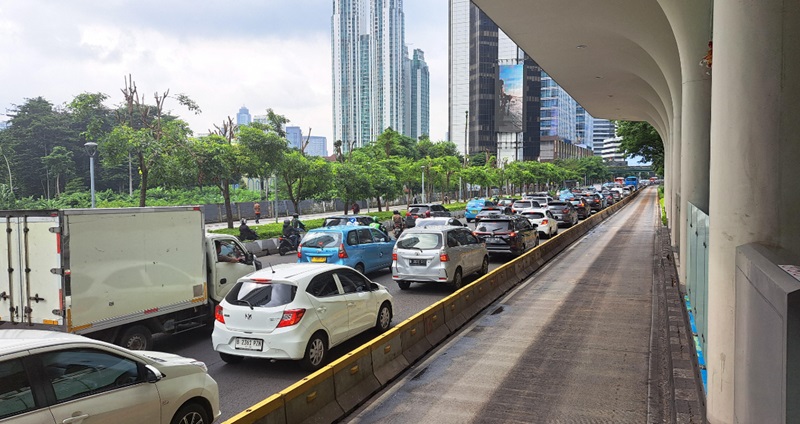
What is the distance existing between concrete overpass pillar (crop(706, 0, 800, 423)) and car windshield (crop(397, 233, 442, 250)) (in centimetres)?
877

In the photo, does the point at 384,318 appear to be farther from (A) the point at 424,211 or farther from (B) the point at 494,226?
(A) the point at 424,211

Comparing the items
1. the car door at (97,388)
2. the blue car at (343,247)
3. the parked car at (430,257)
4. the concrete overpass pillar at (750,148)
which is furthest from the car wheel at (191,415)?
the blue car at (343,247)

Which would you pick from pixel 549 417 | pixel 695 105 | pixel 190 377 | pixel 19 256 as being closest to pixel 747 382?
pixel 549 417

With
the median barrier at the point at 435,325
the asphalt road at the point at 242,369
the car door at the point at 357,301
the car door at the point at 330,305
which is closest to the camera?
the asphalt road at the point at 242,369

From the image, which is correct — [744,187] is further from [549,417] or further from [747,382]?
[549,417]

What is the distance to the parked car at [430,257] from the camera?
46.0ft

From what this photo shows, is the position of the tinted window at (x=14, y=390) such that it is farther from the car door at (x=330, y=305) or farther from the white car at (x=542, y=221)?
the white car at (x=542, y=221)

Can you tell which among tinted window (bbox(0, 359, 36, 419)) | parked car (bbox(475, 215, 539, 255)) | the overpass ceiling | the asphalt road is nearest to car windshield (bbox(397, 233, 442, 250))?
the asphalt road

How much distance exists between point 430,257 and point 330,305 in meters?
5.51

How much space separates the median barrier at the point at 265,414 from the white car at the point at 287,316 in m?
2.19

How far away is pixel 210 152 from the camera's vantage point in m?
27.3

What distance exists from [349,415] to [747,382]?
430 cm

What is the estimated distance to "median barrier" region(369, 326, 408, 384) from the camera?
7910 mm

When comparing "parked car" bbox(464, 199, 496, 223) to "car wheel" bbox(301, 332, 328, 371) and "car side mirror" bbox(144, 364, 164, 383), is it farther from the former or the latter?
"car side mirror" bbox(144, 364, 164, 383)
